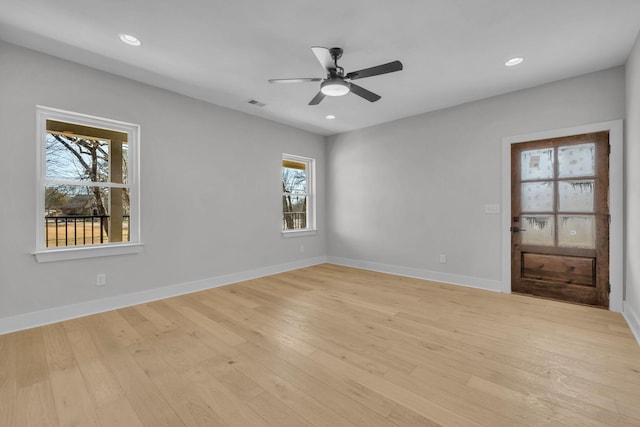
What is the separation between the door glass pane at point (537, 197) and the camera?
355 centimetres

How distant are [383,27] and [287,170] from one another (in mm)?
3400

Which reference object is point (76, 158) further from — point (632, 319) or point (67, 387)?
point (632, 319)

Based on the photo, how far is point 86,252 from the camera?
3051 millimetres

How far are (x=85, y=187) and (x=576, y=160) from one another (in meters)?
5.83

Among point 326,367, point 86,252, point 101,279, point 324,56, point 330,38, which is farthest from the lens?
point 101,279

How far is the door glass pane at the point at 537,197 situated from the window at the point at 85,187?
16.4 feet

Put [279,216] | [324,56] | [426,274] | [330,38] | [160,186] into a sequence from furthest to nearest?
[279,216] → [426,274] → [160,186] → [330,38] → [324,56]

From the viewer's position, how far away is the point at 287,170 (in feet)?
18.0

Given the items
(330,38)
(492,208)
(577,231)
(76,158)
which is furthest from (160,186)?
(577,231)

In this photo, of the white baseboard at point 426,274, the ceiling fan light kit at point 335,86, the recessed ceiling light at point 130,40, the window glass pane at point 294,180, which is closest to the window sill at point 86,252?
the recessed ceiling light at point 130,40

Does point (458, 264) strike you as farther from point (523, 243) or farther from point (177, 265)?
point (177, 265)

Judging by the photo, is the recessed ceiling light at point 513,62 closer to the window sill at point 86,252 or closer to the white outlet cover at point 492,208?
the white outlet cover at point 492,208

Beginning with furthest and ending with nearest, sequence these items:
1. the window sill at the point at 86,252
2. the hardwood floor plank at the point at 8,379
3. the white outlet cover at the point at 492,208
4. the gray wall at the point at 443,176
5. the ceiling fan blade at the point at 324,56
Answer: the white outlet cover at the point at 492,208 → the gray wall at the point at 443,176 → the window sill at the point at 86,252 → the ceiling fan blade at the point at 324,56 → the hardwood floor plank at the point at 8,379

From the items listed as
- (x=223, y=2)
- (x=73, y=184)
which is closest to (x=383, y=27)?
(x=223, y=2)
